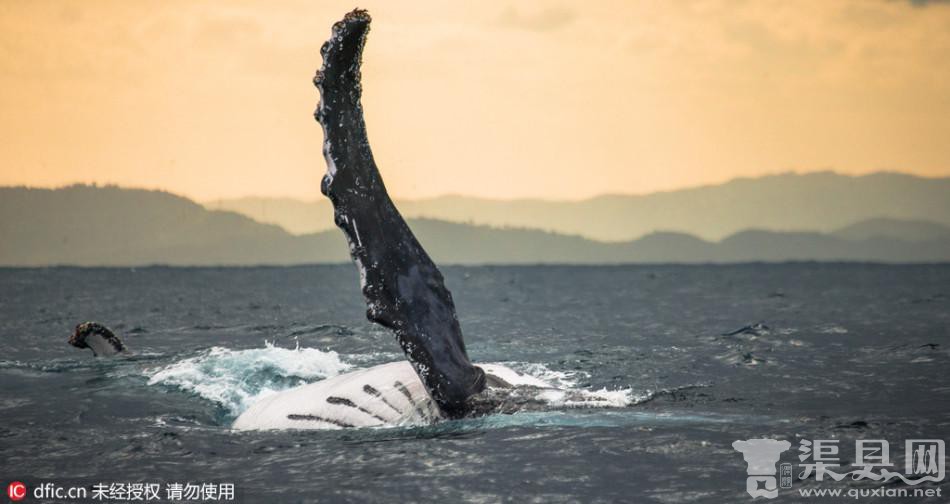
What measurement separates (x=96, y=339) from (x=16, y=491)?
8.64 m

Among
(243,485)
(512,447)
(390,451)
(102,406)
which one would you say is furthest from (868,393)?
(102,406)

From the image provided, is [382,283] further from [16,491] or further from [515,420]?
[16,491]

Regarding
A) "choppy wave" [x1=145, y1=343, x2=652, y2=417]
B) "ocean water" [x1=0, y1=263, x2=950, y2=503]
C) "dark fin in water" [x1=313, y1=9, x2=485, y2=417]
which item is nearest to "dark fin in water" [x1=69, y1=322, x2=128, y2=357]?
"ocean water" [x1=0, y1=263, x2=950, y2=503]

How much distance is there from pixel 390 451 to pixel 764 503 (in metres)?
3.33

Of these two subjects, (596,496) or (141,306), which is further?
(141,306)

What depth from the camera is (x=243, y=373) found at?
15539 millimetres

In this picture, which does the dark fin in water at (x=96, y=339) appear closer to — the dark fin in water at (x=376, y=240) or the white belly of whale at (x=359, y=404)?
the white belly of whale at (x=359, y=404)

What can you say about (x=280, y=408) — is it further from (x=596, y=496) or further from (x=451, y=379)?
(x=596, y=496)

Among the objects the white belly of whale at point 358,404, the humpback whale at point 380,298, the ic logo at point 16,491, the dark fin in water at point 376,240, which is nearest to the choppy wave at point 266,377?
the humpback whale at point 380,298

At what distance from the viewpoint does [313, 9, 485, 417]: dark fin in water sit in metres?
9.68

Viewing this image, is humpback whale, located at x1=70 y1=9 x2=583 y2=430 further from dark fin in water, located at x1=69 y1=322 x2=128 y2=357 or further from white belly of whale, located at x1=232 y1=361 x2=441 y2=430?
dark fin in water, located at x1=69 y1=322 x2=128 y2=357

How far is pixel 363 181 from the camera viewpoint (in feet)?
32.7

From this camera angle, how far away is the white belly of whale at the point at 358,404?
10.9 m

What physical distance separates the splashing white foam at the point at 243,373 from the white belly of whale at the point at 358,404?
165 centimetres
